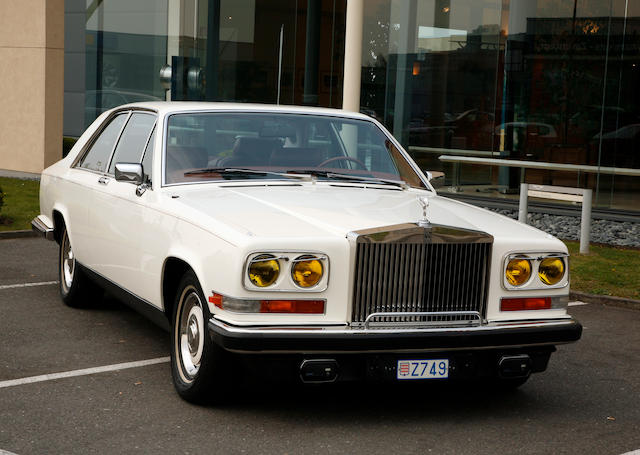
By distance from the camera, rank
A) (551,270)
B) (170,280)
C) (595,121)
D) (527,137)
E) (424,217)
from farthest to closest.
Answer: (527,137) < (595,121) < (170,280) < (551,270) < (424,217)

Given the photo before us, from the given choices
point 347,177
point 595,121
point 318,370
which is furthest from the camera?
point 595,121

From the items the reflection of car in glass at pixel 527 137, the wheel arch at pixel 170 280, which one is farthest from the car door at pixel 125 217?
the reflection of car in glass at pixel 527 137

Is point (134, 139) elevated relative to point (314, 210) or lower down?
elevated

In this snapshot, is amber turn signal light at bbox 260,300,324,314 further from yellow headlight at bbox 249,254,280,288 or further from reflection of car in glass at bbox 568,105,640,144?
reflection of car in glass at bbox 568,105,640,144

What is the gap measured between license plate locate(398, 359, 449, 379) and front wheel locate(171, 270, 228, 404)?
0.96 m

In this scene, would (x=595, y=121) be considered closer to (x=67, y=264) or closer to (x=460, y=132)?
(x=460, y=132)

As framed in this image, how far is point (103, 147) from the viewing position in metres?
8.07

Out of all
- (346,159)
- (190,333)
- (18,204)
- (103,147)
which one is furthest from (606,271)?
(18,204)

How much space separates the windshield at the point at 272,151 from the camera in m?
6.61

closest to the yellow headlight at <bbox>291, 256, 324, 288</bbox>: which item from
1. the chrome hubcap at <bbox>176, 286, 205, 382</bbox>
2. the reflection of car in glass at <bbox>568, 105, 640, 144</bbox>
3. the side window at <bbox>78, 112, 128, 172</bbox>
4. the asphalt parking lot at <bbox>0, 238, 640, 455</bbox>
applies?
the chrome hubcap at <bbox>176, 286, 205, 382</bbox>

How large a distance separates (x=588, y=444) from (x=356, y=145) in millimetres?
2891

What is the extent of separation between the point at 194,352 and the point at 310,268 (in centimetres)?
101

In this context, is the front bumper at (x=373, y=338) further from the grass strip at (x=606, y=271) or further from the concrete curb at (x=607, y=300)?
the grass strip at (x=606, y=271)

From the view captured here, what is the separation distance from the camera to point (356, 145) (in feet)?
Result: 23.7
